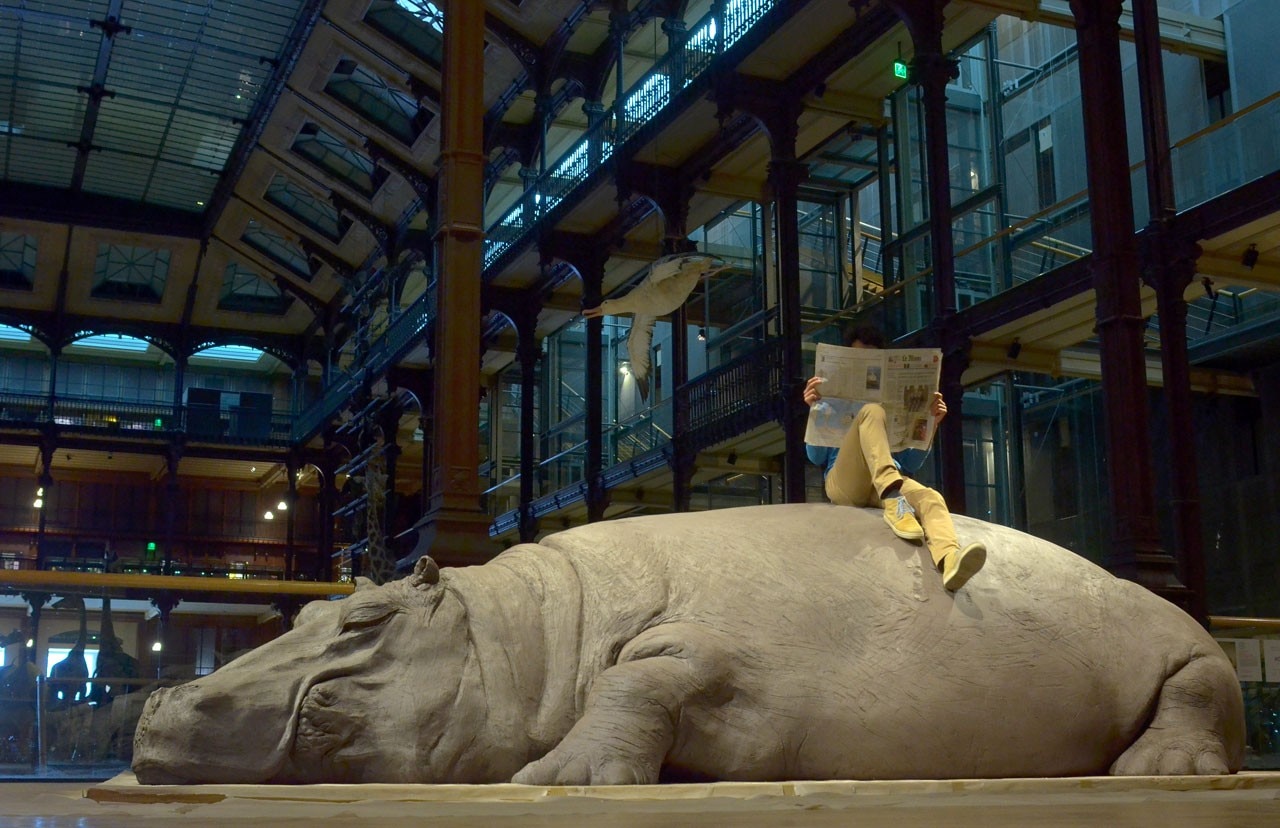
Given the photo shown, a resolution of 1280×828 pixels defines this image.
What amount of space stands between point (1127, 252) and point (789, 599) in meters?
7.98

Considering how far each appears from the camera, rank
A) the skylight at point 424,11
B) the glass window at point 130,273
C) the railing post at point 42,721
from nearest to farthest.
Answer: the railing post at point 42,721 < the skylight at point 424,11 < the glass window at point 130,273

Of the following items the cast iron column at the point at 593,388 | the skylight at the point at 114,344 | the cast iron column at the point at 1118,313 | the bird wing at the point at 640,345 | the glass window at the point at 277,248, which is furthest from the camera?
the skylight at the point at 114,344

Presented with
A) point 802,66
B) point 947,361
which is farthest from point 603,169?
point 947,361

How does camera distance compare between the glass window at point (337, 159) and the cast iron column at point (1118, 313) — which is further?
the glass window at point (337, 159)

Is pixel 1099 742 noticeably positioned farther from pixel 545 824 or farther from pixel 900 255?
pixel 900 255

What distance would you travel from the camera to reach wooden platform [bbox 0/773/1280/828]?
2.26m

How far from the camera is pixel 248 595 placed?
21.4 ft

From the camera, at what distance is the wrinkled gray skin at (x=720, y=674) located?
314 cm

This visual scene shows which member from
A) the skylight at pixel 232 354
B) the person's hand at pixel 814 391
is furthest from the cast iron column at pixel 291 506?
the person's hand at pixel 814 391

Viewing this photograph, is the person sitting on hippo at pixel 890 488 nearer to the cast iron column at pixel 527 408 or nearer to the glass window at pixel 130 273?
the cast iron column at pixel 527 408

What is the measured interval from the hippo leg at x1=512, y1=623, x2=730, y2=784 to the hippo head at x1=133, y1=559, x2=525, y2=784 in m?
0.25

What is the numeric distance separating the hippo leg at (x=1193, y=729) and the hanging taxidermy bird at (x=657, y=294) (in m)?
10.4

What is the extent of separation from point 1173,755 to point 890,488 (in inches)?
41.5

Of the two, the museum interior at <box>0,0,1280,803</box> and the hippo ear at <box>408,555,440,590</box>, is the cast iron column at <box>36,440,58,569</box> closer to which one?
the museum interior at <box>0,0,1280,803</box>
